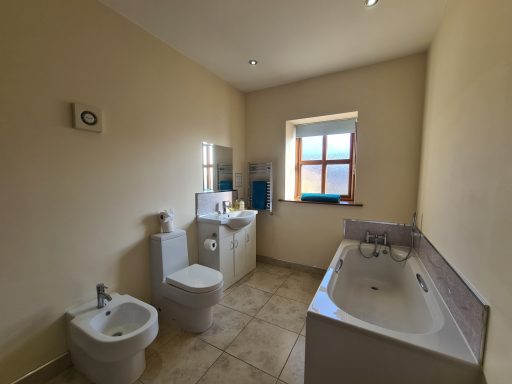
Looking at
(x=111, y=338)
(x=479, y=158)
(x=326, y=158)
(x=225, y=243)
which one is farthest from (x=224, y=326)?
(x=326, y=158)

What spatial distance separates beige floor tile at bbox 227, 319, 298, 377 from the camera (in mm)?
1515

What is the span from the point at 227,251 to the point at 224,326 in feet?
2.47

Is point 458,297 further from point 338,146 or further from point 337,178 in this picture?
point 338,146

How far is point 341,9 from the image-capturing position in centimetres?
158

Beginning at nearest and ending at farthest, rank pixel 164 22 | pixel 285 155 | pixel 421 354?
1. pixel 421 354
2. pixel 164 22
3. pixel 285 155

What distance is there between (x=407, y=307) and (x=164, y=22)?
3155 mm

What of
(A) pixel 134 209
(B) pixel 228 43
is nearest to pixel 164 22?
(B) pixel 228 43

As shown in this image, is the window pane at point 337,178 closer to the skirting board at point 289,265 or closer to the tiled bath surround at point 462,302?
the skirting board at point 289,265

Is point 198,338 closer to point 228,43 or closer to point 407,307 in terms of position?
point 407,307

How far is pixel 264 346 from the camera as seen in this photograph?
1.67 meters

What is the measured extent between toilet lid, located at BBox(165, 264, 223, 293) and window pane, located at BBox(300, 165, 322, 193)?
1.85 meters

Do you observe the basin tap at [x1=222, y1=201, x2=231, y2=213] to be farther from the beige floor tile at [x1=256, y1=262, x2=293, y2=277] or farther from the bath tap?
the bath tap

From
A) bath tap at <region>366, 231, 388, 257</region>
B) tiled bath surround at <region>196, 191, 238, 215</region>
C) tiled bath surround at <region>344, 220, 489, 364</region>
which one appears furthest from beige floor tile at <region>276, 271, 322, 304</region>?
tiled bath surround at <region>196, 191, 238, 215</region>

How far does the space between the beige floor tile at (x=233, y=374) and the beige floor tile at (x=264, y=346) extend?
0.14 feet
